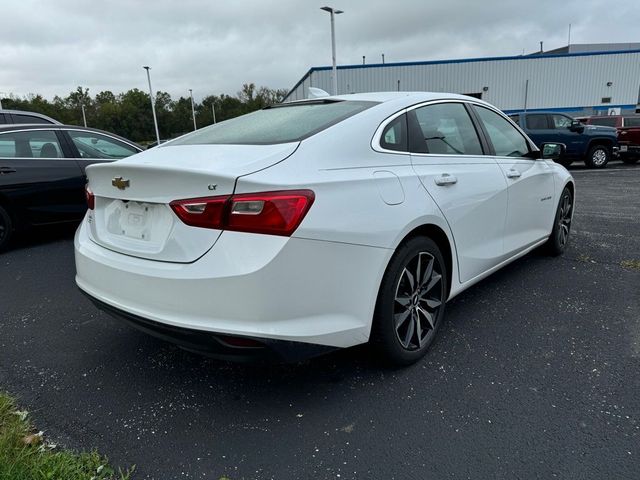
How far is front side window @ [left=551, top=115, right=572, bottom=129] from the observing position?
47.3 feet

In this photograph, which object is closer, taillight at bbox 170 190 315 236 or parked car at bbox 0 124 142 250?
taillight at bbox 170 190 315 236

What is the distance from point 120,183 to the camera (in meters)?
2.31

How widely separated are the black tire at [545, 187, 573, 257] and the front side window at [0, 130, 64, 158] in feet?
18.9

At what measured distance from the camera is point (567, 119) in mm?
14562

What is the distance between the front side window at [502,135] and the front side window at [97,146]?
4679 millimetres

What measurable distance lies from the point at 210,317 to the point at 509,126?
3.23m

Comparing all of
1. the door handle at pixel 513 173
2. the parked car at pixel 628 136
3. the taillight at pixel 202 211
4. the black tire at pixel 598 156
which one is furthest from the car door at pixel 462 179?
the parked car at pixel 628 136

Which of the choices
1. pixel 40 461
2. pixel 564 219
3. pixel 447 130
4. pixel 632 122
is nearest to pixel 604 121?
pixel 632 122

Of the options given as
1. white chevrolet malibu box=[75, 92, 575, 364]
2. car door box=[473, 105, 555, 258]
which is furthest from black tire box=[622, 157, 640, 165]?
white chevrolet malibu box=[75, 92, 575, 364]

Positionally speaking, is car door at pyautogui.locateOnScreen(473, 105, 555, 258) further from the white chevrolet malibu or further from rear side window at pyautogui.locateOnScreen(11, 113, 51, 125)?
rear side window at pyautogui.locateOnScreen(11, 113, 51, 125)

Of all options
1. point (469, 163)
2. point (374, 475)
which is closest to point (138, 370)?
point (374, 475)

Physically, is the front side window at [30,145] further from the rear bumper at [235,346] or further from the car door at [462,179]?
the car door at [462,179]

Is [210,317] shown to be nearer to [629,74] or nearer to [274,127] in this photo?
[274,127]

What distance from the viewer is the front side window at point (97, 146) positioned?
597 cm
